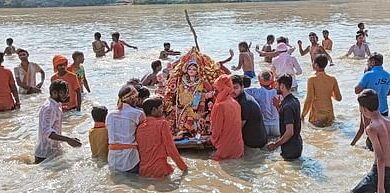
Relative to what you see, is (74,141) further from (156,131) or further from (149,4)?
(149,4)

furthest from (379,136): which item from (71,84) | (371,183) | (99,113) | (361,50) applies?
(361,50)

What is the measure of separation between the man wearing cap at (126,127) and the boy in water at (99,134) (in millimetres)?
533

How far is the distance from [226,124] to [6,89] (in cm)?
524

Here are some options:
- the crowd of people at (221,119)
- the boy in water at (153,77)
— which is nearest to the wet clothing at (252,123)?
the crowd of people at (221,119)

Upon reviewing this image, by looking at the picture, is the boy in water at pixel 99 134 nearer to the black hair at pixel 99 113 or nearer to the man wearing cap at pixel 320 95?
the black hair at pixel 99 113

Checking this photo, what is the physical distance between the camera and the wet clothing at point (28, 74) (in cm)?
1250

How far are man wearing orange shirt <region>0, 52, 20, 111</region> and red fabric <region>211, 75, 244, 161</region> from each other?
490 centimetres

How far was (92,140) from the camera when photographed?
7.45 metres

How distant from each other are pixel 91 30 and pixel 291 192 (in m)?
27.0

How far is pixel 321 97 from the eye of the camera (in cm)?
923

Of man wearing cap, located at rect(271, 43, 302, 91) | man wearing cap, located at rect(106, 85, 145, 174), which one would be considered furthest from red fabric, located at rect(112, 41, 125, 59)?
man wearing cap, located at rect(106, 85, 145, 174)

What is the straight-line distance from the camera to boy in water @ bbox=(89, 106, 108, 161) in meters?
7.29

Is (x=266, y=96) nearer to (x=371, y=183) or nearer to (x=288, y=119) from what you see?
(x=288, y=119)

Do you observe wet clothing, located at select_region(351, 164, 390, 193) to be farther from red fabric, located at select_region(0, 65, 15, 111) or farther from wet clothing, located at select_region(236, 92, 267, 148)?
red fabric, located at select_region(0, 65, 15, 111)
